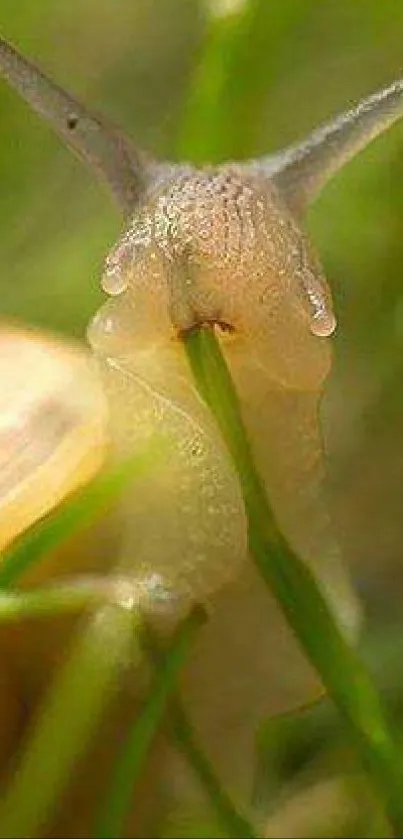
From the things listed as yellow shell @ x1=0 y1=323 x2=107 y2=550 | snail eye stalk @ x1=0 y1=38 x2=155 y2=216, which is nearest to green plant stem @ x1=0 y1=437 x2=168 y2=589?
yellow shell @ x1=0 y1=323 x2=107 y2=550

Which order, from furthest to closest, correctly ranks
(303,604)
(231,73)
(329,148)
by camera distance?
(231,73)
(329,148)
(303,604)

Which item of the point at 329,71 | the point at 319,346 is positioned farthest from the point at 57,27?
the point at 319,346

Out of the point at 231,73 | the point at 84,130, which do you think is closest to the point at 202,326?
the point at 84,130

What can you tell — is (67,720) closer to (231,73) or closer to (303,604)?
(303,604)

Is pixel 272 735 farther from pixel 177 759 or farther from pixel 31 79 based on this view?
pixel 31 79

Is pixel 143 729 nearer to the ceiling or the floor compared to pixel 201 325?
nearer to the floor

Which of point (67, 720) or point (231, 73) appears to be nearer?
point (67, 720)

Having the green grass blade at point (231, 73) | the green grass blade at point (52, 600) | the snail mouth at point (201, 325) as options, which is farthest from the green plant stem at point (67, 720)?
the green grass blade at point (231, 73)
